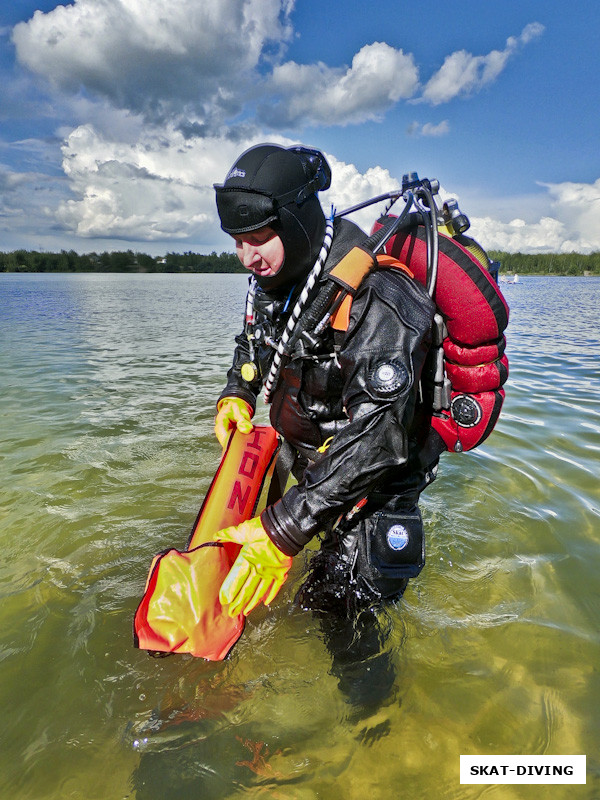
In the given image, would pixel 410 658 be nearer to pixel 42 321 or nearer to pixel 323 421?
pixel 323 421

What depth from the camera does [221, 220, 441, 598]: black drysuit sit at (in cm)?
189

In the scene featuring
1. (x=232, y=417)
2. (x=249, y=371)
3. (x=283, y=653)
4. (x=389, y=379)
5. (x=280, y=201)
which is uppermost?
(x=280, y=201)

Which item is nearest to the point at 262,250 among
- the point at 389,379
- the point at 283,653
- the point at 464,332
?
the point at 389,379

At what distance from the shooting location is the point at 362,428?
1892 mm

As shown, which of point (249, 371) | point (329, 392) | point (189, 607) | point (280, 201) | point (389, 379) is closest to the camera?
point (389, 379)

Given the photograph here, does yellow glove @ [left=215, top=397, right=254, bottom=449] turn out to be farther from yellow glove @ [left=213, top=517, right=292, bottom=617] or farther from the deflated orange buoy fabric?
yellow glove @ [left=213, top=517, right=292, bottom=617]

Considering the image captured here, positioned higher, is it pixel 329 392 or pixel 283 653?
pixel 329 392

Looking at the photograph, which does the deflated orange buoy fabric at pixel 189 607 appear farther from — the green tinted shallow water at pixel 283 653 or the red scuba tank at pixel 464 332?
the red scuba tank at pixel 464 332

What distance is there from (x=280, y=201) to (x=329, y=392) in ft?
3.08

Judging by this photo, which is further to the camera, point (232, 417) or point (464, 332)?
point (232, 417)

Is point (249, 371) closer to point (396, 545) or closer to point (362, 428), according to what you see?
point (362, 428)

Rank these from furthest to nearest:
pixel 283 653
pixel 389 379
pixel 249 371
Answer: pixel 249 371 → pixel 283 653 → pixel 389 379

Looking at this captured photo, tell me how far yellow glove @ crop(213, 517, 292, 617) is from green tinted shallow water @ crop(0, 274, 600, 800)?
0.66 metres

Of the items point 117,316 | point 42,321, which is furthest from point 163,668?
point 117,316
